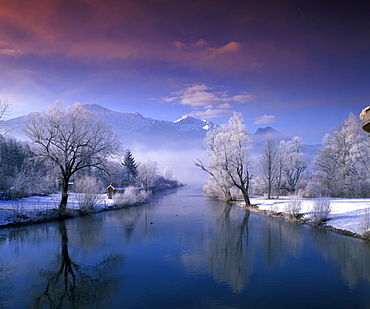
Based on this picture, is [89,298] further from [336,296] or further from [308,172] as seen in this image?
[308,172]

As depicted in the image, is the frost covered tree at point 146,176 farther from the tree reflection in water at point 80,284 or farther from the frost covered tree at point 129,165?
the tree reflection in water at point 80,284

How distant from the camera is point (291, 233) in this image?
61.1ft

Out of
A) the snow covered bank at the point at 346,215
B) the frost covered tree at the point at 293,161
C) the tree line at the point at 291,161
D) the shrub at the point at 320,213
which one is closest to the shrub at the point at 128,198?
the tree line at the point at 291,161

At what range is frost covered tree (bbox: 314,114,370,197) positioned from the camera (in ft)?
107

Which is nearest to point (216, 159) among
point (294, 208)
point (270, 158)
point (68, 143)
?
point (270, 158)

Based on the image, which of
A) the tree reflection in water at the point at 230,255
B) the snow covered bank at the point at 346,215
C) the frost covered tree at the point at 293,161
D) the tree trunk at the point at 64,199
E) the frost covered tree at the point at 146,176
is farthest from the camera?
the frost covered tree at the point at 146,176

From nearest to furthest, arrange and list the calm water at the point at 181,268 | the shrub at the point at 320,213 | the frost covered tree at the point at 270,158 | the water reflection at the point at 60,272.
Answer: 1. the water reflection at the point at 60,272
2. the calm water at the point at 181,268
3. the shrub at the point at 320,213
4. the frost covered tree at the point at 270,158

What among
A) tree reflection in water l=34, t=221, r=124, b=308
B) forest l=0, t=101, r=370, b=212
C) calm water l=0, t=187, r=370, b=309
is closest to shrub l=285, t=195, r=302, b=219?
calm water l=0, t=187, r=370, b=309

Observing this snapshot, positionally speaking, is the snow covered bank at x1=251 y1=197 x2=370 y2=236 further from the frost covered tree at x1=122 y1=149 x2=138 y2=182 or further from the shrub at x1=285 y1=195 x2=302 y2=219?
the frost covered tree at x1=122 y1=149 x2=138 y2=182

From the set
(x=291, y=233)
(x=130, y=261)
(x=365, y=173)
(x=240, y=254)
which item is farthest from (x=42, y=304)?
(x=365, y=173)

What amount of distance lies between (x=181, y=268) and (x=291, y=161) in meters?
37.7

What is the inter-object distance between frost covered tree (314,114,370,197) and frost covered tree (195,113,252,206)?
35.1 feet

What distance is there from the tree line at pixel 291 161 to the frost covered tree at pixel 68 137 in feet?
51.4

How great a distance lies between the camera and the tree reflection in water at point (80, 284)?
27.2 feet
